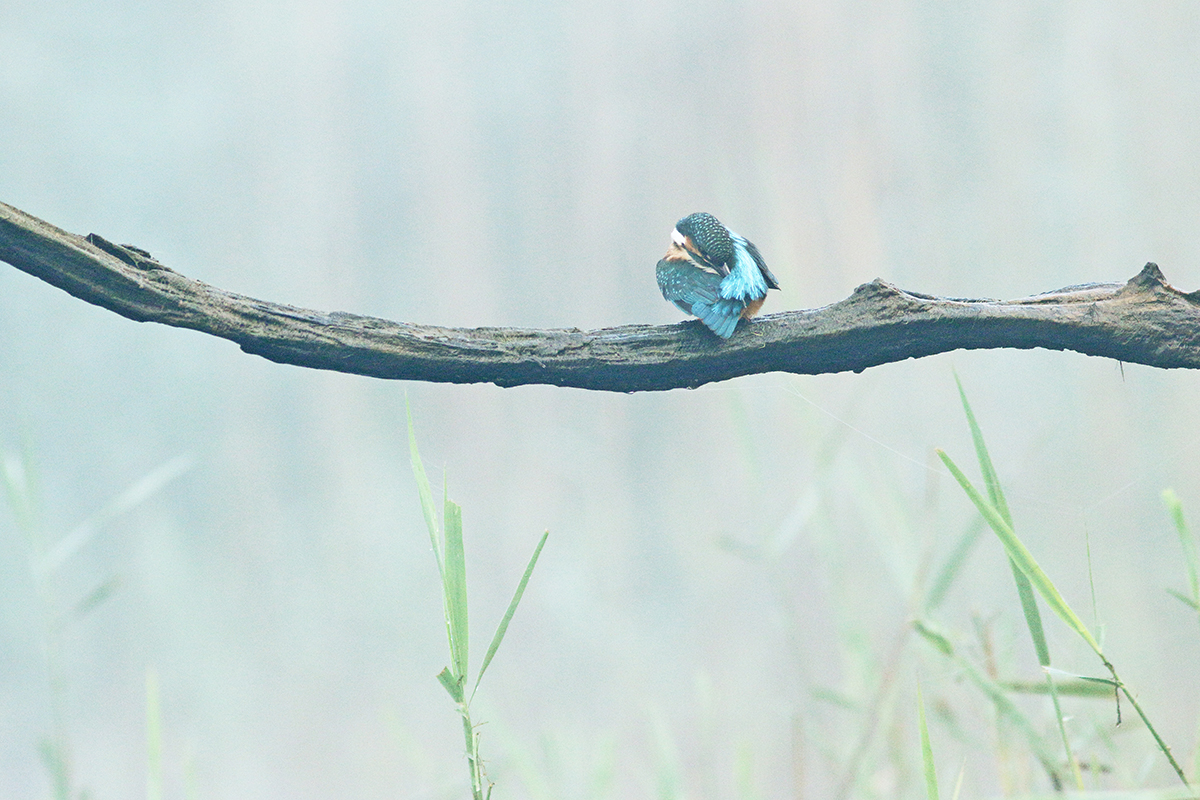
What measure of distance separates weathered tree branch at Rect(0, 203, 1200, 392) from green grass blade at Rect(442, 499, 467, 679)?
0.10 metres

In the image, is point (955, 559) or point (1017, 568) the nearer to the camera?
point (1017, 568)

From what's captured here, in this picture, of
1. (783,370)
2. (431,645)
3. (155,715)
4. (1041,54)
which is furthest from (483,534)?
(1041,54)

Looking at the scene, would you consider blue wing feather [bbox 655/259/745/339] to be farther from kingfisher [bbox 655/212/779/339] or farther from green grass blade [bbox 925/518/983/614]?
green grass blade [bbox 925/518/983/614]

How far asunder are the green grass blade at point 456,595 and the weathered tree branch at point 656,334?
0.32 feet

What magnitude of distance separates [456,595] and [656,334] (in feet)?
0.60

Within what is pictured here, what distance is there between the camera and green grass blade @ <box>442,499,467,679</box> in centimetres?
32

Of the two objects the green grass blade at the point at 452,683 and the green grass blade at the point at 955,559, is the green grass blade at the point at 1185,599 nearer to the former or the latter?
the green grass blade at the point at 955,559

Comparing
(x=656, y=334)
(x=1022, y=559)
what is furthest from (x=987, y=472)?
(x=656, y=334)

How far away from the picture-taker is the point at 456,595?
33cm

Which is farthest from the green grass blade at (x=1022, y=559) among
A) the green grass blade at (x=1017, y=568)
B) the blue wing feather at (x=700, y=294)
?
the blue wing feather at (x=700, y=294)

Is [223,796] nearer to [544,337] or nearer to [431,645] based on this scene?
[431,645]

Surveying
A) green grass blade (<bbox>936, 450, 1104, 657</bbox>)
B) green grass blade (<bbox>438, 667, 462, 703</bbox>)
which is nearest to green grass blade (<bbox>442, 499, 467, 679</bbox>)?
green grass blade (<bbox>438, 667, 462, 703</bbox>)

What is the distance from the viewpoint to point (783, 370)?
A: 44 centimetres

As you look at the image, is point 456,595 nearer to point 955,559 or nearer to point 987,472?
point 987,472
